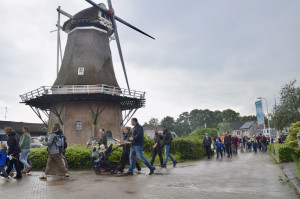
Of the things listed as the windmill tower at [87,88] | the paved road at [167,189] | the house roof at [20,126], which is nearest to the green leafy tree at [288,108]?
the windmill tower at [87,88]

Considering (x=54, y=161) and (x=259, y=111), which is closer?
(x=54, y=161)

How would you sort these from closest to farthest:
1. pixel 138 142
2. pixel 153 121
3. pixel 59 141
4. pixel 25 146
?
pixel 59 141
pixel 138 142
pixel 25 146
pixel 153 121

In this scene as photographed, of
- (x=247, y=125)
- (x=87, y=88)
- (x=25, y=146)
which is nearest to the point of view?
(x=25, y=146)

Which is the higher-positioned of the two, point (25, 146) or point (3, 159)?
point (25, 146)

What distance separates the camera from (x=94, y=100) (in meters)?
25.8

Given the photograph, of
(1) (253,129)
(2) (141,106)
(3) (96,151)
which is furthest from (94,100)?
(1) (253,129)

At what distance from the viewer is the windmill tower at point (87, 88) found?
25156mm

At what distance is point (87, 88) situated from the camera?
24656 millimetres

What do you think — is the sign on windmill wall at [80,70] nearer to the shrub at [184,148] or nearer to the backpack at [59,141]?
the shrub at [184,148]

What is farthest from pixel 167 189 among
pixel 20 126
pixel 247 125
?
pixel 247 125

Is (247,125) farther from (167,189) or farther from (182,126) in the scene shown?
(167,189)

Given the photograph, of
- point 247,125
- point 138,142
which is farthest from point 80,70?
point 247,125

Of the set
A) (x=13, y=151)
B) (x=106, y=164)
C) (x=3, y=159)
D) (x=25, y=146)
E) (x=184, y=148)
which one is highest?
(x=25, y=146)

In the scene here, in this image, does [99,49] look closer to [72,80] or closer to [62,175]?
[72,80]
